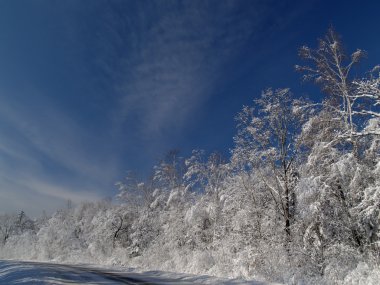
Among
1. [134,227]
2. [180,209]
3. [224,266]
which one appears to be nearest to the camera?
[224,266]

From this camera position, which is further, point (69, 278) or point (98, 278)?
point (98, 278)

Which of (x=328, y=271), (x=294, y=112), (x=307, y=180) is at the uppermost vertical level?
(x=294, y=112)

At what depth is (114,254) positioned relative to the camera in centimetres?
3831

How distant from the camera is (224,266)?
20.0 metres

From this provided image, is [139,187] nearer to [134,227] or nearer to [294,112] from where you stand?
[134,227]

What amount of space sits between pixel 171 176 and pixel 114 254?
12035 millimetres

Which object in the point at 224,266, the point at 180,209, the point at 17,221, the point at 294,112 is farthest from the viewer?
the point at 17,221

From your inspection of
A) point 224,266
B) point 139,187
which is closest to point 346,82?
point 224,266

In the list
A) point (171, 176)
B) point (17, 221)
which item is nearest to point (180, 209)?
point (171, 176)

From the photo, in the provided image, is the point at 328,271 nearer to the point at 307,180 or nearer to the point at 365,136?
the point at 307,180

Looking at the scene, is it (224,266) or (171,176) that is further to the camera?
(171,176)

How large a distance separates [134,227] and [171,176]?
9.35 m

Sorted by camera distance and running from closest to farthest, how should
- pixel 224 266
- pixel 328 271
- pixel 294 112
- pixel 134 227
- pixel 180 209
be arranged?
pixel 328 271 → pixel 294 112 → pixel 224 266 → pixel 180 209 → pixel 134 227

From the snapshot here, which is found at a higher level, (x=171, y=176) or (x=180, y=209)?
(x=171, y=176)
